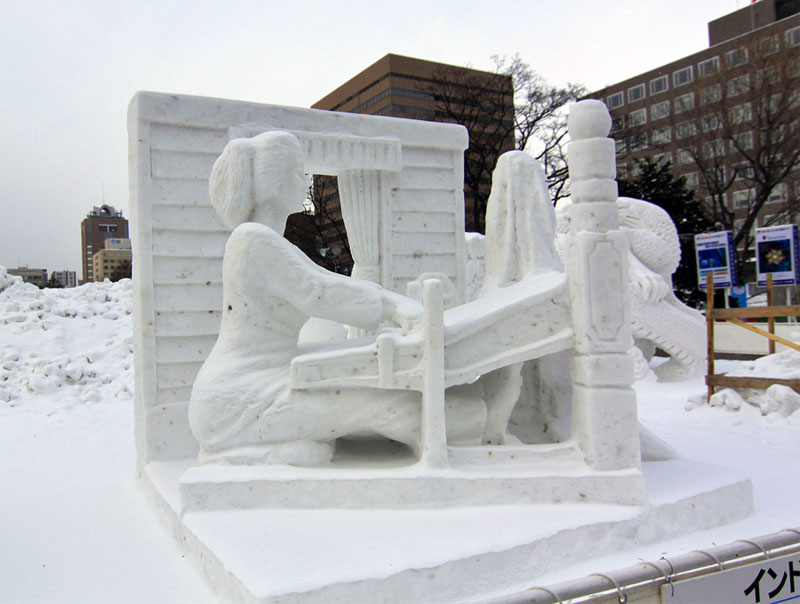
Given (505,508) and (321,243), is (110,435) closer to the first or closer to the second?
(505,508)

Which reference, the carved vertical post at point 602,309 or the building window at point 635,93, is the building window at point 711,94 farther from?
the carved vertical post at point 602,309

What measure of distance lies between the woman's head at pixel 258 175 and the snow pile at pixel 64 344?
4.60 meters

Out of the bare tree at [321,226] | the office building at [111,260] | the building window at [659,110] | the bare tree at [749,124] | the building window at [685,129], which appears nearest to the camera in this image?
the office building at [111,260]

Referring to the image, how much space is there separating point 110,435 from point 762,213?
2561 cm

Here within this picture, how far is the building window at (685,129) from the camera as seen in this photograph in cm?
1652

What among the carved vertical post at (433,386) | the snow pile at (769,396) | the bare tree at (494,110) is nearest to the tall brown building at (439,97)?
the bare tree at (494,110)

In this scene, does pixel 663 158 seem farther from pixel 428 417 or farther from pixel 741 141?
pixel 428 417

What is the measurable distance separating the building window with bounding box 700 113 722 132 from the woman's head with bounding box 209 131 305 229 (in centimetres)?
1481

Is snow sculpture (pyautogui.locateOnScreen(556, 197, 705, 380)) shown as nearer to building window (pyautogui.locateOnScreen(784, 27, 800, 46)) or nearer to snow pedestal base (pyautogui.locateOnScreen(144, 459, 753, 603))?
snow pedestal base (pyautogui.locateOnScreen(144, 459, 753, 603))

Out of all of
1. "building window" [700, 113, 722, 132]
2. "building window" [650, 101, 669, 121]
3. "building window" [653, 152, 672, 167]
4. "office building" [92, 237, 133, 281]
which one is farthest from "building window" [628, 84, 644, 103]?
"office building" [92, 237, 133, 281]

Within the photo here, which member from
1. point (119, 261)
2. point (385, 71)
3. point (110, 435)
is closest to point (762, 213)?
point (385, 71)

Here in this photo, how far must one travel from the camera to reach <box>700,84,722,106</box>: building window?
49.5ft

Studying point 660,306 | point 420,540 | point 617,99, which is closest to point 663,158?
point 660,306

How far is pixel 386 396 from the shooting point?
2.81 meters
